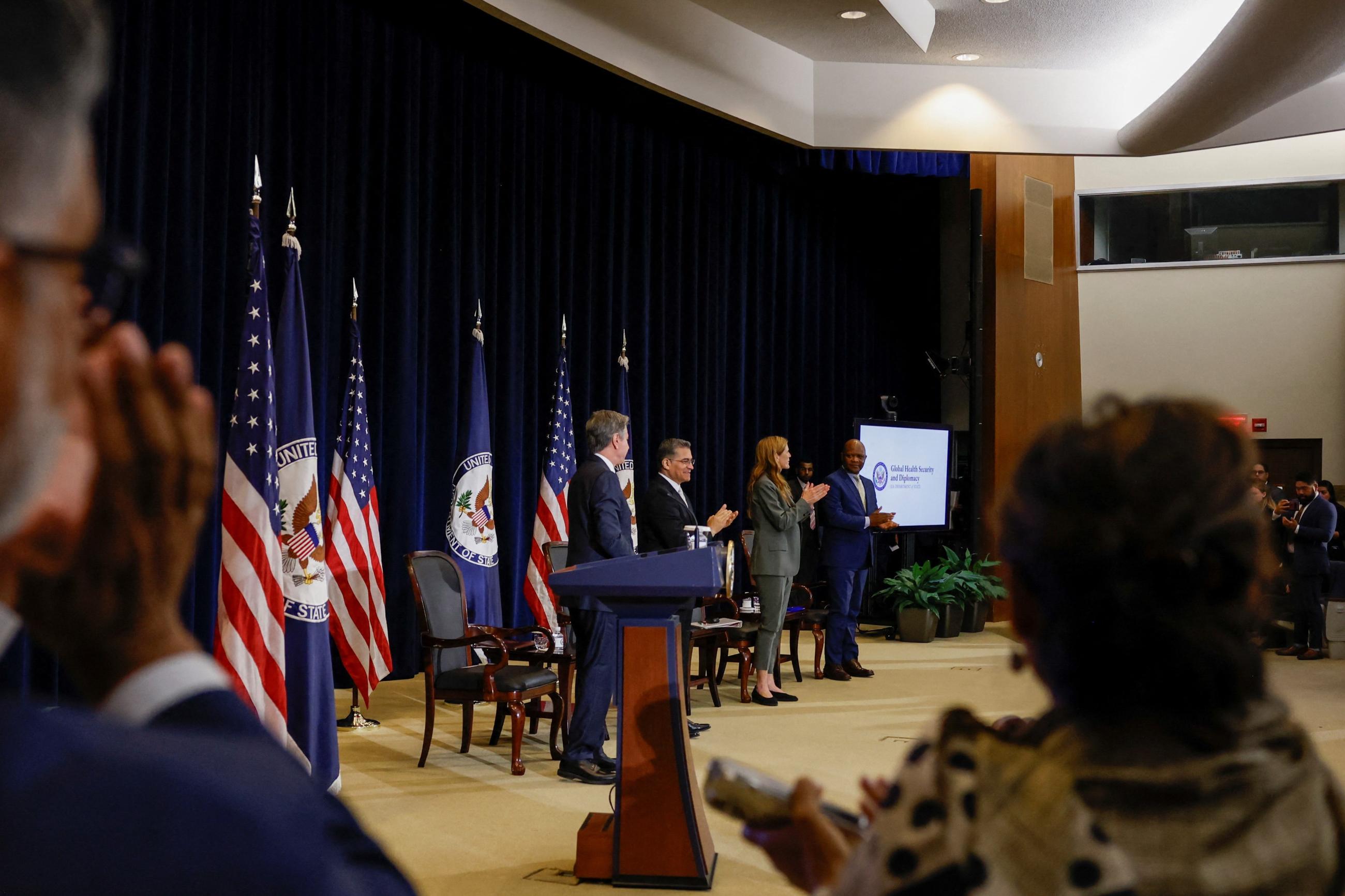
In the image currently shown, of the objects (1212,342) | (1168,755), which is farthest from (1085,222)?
(1168,755)

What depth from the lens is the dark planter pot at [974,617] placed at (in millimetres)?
9352

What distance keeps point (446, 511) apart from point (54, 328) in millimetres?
6289

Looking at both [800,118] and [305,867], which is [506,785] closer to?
[305,867]

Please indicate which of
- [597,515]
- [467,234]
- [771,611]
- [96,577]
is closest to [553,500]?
[771,611]

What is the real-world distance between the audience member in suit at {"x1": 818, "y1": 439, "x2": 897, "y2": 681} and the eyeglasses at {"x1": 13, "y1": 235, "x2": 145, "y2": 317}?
19.9 ft

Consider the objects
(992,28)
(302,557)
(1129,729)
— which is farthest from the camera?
(992,28)

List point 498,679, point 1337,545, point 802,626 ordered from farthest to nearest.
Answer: point 1337,545, point 802,626, point 498,679

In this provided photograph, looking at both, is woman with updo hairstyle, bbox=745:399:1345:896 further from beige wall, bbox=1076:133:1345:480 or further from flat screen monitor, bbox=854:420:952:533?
beige wall, bbox=1076:133:1345:480

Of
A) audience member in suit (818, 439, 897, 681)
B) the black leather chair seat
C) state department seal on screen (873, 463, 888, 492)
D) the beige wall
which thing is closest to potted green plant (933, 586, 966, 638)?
state department seal on screen (873, 463, 888, 492)

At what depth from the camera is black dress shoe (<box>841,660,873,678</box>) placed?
6.89 m

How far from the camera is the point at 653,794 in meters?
3.06

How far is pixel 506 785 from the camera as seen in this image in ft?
13.7

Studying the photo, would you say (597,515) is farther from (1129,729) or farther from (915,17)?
(915,17)

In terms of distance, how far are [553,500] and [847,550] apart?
5.89ft
